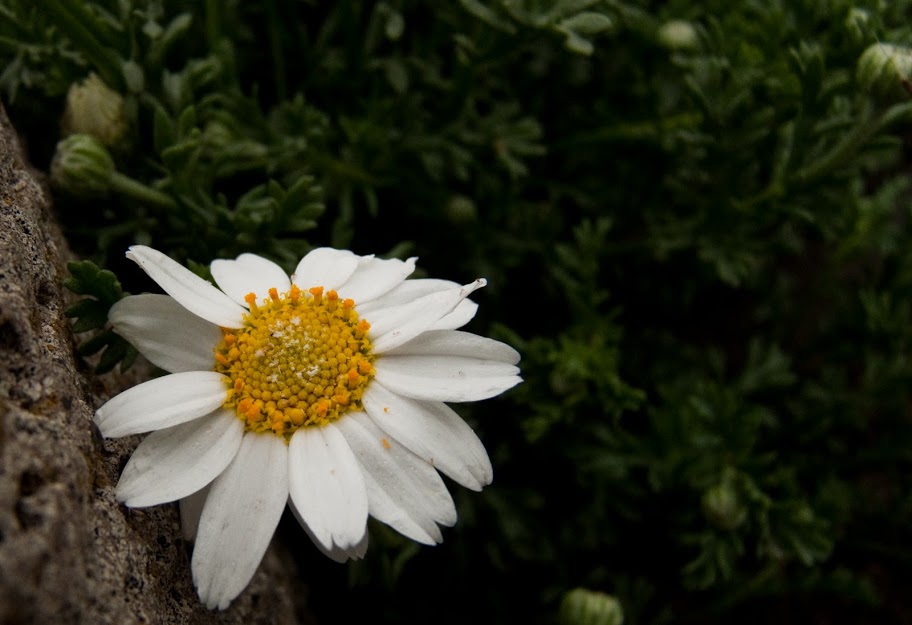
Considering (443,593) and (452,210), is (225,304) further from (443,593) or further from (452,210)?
(443,593)

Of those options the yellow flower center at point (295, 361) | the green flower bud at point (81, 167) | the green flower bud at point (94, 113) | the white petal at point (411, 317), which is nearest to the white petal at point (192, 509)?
the yellow flower center at point (295, 361)

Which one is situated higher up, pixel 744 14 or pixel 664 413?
pixel 744 14

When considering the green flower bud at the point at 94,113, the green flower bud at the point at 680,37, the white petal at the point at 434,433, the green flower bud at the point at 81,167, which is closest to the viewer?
the white petal at the point at 434,433

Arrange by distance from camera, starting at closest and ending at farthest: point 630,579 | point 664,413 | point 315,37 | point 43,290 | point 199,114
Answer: point 43,290 < point 199,114 < point 664,413 < point 630,579 < point 315,37

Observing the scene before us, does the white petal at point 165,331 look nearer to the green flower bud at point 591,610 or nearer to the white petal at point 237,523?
the white petal at point 237,523

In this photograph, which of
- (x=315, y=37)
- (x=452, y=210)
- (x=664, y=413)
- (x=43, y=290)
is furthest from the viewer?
(x=315, y=37)

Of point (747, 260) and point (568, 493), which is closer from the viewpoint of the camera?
point (747, 260)

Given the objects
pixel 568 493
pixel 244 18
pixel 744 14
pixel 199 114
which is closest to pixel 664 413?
pixel 568 493
